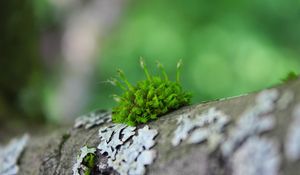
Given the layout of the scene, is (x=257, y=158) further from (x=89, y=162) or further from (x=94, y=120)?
(x=94, y=120)

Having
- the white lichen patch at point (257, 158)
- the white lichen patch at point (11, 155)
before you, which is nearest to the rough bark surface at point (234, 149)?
the white lichen patch at point (257, 158)

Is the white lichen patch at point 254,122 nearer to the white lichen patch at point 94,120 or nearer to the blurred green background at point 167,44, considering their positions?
the white lichen patch at point 94,120

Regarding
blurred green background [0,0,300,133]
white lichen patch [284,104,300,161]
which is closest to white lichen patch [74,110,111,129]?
white lichen patch [284,104,300,161]

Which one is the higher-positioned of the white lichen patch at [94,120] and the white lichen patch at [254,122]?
the white lichen patch at [94,120]

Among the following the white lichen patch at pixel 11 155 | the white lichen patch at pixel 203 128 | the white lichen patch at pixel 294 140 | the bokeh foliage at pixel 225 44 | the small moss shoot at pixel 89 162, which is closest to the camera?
the white lichen patch at pixel 294 140

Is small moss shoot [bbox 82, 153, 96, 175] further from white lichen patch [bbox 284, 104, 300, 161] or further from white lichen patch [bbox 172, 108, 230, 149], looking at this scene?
white lichen patch [bbox 284, 104, 300, 161]

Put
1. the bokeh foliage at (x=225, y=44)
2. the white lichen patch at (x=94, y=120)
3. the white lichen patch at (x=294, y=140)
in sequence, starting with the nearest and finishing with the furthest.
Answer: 1. the white lichen patch at (x=294, y=140)
2. the white lichen patch at (x=94, y=120)
3. the bokeh foliage at (x=225, y=44)

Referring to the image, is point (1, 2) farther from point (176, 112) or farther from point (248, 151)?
point (248, 151)
